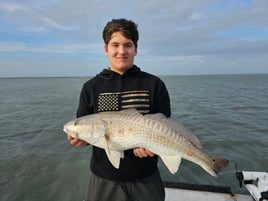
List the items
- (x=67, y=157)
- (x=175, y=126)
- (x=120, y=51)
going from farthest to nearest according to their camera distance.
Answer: (x=67, y=157), (x=120, y=51), (x=175, y=126)

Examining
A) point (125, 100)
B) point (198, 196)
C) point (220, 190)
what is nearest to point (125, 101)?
point (125, 100)

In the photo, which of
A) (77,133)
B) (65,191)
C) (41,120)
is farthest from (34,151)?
(77,133)

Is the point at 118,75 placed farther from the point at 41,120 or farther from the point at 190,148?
the point at 41,120

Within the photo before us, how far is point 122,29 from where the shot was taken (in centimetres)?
350

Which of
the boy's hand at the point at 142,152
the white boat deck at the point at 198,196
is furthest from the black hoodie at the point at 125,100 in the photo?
the white boat deck at the point at 198,196

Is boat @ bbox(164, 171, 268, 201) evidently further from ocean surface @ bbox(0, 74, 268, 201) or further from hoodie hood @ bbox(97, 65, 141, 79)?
hoodie hood @ bbox(97, 65, 141, 79)

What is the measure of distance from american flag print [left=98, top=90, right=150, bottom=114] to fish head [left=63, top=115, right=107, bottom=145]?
34cm

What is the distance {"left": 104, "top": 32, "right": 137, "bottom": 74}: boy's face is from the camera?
11.5 feet

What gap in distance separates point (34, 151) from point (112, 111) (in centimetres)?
958

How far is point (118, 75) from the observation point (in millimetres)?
3662

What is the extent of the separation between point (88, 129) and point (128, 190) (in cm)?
99

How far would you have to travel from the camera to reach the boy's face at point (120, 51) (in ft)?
11.5

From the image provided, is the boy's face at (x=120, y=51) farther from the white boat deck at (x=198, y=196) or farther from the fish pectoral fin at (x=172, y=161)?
the white boat deck at (x=198, y=196)

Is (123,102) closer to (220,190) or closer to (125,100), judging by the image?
(125,100)
